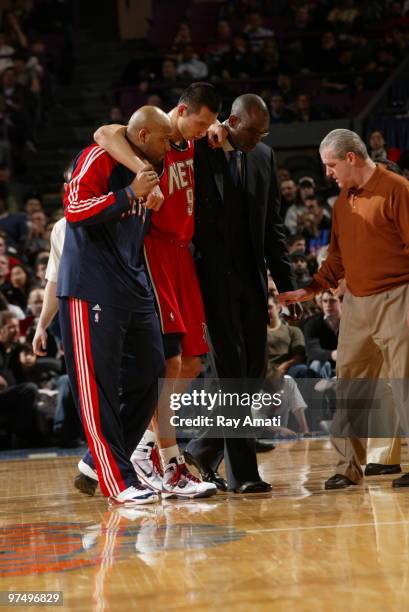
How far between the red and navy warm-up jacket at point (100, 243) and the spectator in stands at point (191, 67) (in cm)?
1055

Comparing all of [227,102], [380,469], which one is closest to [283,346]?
[380,469]

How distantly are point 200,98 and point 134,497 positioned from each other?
1.70 m

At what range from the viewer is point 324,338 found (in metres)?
8.16

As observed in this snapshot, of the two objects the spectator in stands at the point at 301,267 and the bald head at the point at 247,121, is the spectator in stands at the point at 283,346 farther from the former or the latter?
the bald head at the point at 247,121

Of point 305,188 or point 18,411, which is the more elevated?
point 305,188

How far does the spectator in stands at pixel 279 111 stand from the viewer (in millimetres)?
13508

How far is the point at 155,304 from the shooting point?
4730 mm

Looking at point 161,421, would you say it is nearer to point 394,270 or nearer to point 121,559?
point 394,270

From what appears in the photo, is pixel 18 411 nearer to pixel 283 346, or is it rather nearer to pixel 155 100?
pixel 283 346

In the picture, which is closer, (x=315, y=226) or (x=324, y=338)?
(x=324, y=338)

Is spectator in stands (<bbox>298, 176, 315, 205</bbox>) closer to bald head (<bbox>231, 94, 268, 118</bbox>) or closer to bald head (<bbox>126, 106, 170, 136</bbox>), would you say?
bald head (<bbox>231, 94, 268, 118</bbox>)

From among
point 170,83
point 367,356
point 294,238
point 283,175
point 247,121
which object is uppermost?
point 170,83

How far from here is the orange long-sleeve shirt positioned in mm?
4695

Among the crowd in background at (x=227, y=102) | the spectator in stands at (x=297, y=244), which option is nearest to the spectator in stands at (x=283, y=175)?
the crowd in background at (x=227, y=102)
